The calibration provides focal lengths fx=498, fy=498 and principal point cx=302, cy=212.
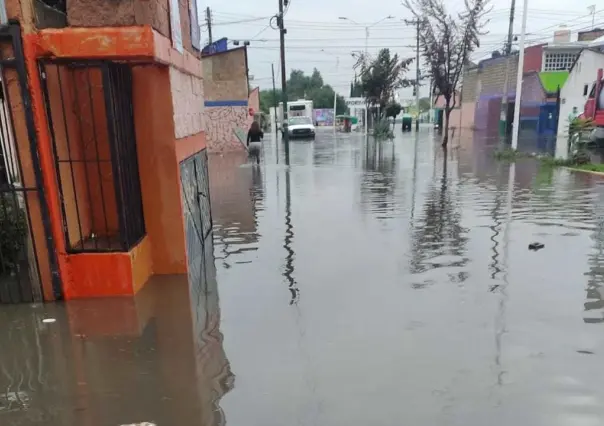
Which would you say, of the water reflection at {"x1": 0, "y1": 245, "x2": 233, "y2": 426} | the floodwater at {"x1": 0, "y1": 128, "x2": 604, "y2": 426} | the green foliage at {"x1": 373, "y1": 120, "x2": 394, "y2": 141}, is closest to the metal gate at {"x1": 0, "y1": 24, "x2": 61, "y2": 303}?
the water reflection at {"x1": 0, "y1": 245, "x2": 233, "y2": 426}

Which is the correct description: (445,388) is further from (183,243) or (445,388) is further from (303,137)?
(303,137)

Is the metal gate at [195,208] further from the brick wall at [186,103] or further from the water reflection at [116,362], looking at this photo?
the water reflection at [116,362]

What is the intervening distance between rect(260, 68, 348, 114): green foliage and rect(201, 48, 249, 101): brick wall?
165 feet

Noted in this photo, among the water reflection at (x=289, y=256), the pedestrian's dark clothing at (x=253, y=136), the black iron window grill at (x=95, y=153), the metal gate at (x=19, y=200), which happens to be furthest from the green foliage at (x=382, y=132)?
the metal gate at (x=19, y=200)

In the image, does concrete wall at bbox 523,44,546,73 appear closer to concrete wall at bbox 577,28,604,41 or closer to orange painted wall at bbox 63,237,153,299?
concrete wall at bbox 577,28,604,41

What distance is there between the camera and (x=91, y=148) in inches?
236

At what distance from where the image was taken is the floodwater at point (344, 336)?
3592 millimetres

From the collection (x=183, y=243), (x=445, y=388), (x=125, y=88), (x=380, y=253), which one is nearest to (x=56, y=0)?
(x=125, y=88)

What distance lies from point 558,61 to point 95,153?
38.9 meters

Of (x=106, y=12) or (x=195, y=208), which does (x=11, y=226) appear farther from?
(x=195, y=208)

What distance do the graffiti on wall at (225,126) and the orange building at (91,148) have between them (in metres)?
19.5

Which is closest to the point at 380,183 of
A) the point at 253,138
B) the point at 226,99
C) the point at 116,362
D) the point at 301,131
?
the point at 116,362

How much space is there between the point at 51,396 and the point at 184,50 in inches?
189

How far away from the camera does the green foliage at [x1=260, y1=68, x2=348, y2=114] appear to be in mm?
84938
